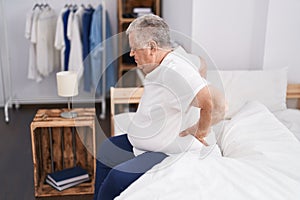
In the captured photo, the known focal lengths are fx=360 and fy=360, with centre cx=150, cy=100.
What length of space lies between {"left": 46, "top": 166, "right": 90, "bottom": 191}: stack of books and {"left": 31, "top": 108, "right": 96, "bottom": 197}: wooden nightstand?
3 centimetres

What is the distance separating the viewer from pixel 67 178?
90.4 inches

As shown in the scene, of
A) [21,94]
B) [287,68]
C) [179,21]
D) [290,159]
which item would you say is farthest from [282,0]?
[21,94]

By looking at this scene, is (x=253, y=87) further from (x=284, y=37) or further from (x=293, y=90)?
(x=284, y=37)

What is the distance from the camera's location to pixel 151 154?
5.09ft

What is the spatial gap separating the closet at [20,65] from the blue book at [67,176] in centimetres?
135

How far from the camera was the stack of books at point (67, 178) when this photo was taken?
7.47ft

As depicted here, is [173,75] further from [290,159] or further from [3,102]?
[3,102]

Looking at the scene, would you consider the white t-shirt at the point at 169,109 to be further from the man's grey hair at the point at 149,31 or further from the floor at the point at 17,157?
the floor at the point at 17,157

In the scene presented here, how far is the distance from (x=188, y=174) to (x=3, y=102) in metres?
3.19

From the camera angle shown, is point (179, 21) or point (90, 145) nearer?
point (90, 145)

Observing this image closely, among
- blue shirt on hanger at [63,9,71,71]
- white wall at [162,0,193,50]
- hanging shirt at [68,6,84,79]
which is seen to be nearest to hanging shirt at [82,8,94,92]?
hanging shirt at [68,6,84,79]

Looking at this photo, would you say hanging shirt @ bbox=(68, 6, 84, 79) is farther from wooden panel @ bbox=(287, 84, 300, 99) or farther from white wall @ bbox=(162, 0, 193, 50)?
wooden panel @ bbox=(287, 84, 300, 99)

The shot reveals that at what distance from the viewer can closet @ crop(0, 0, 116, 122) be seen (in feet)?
12.5

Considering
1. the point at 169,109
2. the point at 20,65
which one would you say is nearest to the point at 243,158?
the point at 169,109
